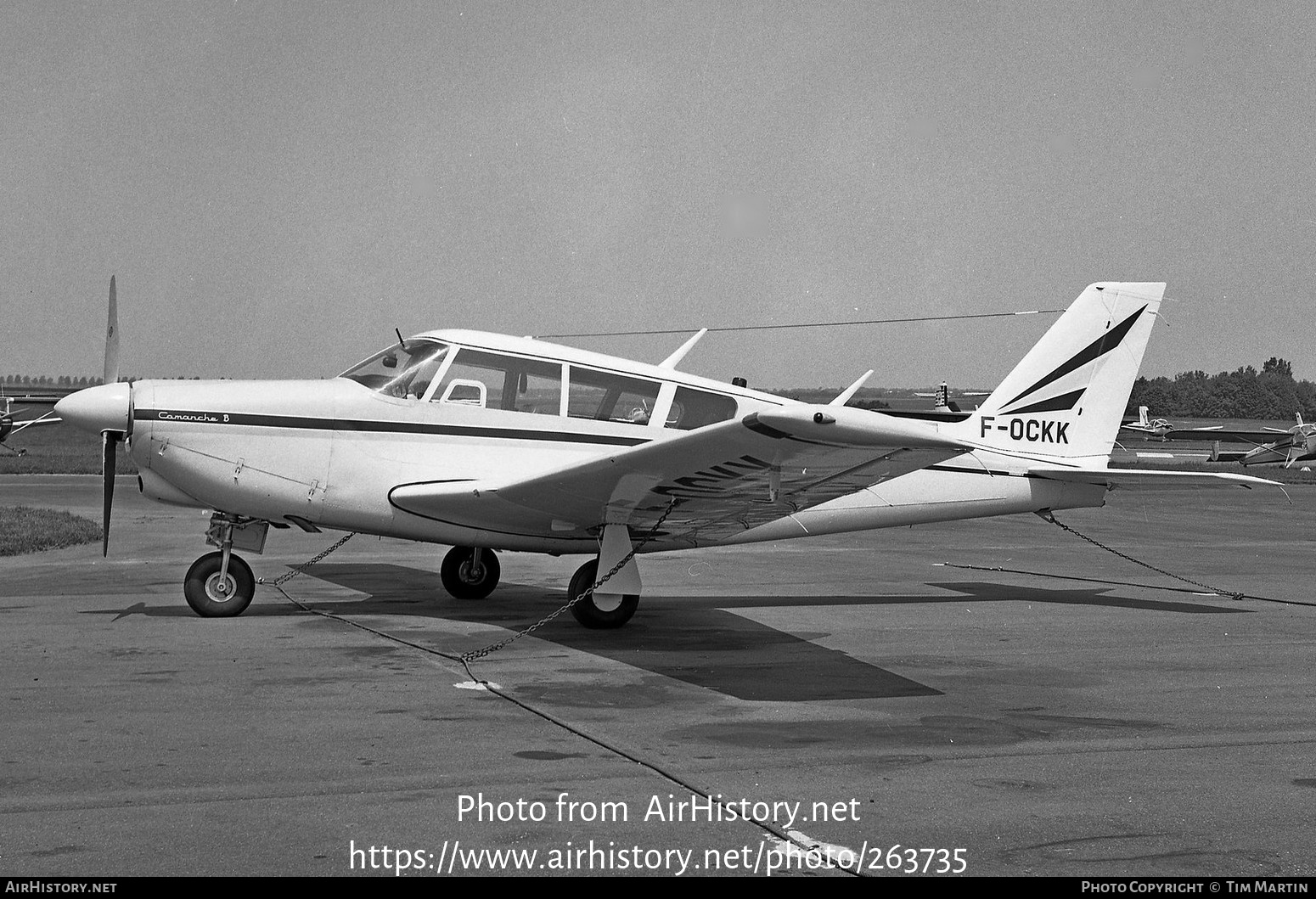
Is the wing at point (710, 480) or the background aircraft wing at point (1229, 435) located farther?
the background aircraft wing at point (1229, 435)

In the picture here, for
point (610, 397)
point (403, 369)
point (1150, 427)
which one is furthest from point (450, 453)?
point (1150, 427)

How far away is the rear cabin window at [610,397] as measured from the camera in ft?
34.0

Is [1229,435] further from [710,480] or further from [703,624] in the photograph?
[710,480]

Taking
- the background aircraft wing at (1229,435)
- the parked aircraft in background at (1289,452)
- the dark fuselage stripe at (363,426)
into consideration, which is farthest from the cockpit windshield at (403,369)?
the background aircraft wing at (1229,435)

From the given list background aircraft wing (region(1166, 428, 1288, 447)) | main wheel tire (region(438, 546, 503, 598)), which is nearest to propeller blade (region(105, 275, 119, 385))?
main wheel tire (region(438, 546, 503, 598))

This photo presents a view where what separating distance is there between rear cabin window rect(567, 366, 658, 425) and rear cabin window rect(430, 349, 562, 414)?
6.2 inches

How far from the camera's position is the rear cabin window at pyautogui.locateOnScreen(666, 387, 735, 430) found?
10.5 metres

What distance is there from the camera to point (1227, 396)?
113688mm

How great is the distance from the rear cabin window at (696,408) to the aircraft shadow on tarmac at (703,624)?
1806 millimetres

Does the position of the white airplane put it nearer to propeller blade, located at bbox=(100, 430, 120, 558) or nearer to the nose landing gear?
the nose landing gear

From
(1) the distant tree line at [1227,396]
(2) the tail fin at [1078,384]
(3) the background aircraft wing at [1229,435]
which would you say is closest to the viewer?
(2) the tail fin at [1078,384]

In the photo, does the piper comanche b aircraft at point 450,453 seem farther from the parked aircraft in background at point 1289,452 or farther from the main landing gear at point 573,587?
the parked aircraft in background at point 1289,452

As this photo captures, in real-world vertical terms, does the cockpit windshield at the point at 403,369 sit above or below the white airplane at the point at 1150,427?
below

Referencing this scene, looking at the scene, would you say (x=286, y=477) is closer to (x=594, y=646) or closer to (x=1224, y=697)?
(x=594, y=646)
